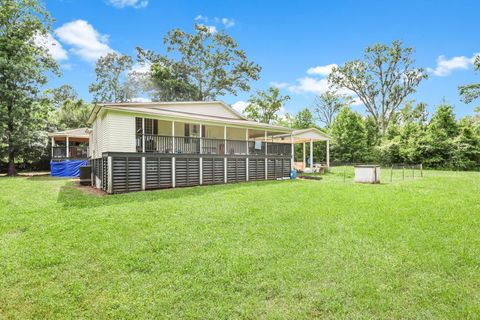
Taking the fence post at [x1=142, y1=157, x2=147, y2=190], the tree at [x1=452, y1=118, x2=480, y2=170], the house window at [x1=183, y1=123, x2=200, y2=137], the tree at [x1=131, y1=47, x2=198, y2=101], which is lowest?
the fence post at [x1=142, y1=157, x2=147, y2=190]

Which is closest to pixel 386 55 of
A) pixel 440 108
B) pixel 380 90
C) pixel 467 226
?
pixel 380 90

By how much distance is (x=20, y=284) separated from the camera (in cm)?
338

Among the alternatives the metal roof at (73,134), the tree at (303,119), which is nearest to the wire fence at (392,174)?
the tree at (303,119)

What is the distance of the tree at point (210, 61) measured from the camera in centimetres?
3139

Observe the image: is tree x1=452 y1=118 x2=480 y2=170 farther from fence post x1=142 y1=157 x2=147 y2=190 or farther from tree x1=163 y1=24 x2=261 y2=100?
fence post x1=142 y1=157 x2=147 y2=190

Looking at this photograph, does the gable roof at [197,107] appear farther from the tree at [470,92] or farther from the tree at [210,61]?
the tree at [210,61]

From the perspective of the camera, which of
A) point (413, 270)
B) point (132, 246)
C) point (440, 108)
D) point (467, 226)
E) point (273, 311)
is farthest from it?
point (440, 108)

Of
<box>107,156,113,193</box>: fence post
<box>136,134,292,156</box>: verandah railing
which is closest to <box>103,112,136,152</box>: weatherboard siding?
<box>136,134,292,156</box>: verandah railing

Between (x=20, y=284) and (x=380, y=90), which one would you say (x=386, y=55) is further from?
(x=20, y=284)

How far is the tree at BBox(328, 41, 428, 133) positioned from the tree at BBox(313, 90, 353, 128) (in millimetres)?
3639

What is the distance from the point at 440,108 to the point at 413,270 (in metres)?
24.0

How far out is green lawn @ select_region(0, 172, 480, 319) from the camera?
9.70 feet

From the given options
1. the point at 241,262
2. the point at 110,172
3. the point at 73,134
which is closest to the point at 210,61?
the point at 73,134

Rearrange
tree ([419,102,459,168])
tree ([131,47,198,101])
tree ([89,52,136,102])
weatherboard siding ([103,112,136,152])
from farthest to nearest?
tree ([89,52,136,102])
tree ([131,47,198,101])
tree ([419,102,459,168])
weatherboard siding ([103,112,136,152])
